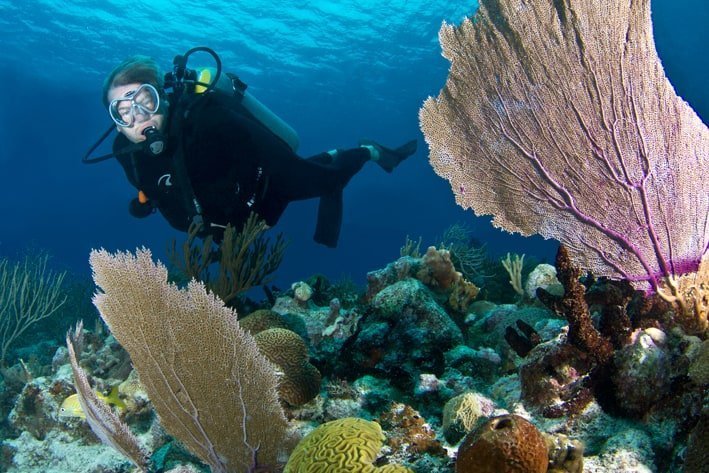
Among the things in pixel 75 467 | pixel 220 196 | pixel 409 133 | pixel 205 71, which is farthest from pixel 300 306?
pixel 409 133

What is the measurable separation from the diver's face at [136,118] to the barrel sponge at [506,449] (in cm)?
565

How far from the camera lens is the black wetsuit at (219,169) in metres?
5.93

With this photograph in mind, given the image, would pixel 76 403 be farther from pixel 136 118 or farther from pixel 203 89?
pixel 203 89

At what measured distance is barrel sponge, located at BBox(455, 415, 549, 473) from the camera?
1710 mm

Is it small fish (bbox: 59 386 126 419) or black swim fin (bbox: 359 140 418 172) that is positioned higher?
black swim fin (bbox: 359 140 418 172)

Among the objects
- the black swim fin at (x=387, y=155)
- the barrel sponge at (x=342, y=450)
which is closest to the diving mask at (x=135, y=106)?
the black swim fin at (x=387, y=155)

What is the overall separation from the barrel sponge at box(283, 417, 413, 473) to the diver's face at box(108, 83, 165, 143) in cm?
492

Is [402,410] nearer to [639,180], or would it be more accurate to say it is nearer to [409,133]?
[639,180]

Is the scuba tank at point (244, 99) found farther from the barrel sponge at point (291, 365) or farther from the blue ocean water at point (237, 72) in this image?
the blue ocean water at point (237, 72)

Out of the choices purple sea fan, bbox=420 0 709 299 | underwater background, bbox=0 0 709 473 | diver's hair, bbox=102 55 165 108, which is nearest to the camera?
underwater background, bbox=0 0 709 473

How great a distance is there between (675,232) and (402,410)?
2233 millimetres

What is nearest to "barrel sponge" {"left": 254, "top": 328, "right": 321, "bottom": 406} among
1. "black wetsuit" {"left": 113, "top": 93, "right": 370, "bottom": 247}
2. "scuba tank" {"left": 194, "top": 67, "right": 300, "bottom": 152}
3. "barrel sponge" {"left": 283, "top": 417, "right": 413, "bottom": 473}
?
"barrel sponge" {"left": 283, "top": 417, "right": 413, "bottom": 473}

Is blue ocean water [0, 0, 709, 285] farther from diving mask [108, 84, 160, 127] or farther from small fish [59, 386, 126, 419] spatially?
small fish [59, 386, 126, 419]

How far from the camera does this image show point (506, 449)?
1.71 metres
